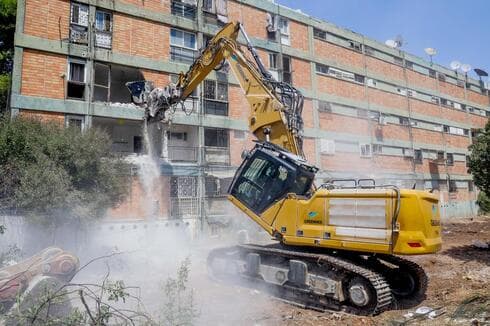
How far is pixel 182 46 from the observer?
19.7 meters

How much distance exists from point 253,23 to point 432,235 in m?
18.7

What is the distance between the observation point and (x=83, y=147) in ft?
37.7

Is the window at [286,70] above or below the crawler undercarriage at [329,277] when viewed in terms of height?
above

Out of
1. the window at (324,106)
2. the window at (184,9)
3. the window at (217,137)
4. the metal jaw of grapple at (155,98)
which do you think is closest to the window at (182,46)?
the window at (184,9)

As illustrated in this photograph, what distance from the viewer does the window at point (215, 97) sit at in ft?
65.5

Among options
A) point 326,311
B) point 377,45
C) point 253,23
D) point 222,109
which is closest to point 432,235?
point 326,311

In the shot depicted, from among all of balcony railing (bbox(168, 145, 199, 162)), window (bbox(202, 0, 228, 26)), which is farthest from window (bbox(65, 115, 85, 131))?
window (bbox(202, 0, 228, 26))

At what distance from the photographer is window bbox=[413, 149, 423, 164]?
32125 mm

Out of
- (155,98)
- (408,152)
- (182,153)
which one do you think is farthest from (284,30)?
(408,152)

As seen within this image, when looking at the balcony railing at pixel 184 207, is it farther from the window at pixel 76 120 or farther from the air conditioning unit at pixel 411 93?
the air conditioning unit at pixel 411 93

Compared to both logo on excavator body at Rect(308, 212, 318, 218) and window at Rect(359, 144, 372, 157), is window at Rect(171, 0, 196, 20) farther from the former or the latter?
logo on excavator body at Rect(308, 212, 318, 218)

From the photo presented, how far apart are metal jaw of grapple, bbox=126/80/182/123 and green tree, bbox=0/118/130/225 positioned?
6.37 ft

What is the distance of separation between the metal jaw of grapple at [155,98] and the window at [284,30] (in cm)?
1300

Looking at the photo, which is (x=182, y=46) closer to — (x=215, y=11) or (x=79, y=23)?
(x=215, y=11)
